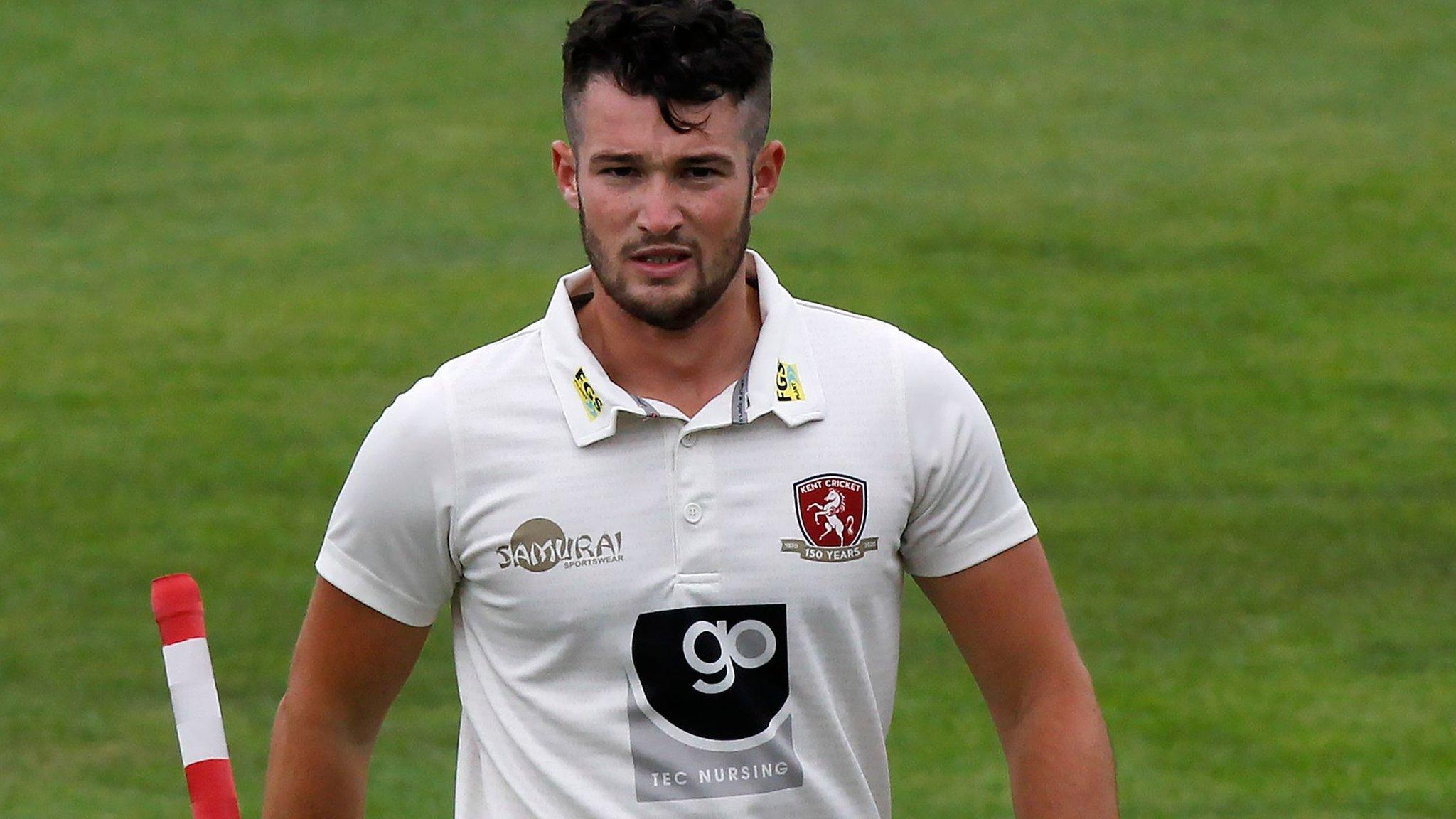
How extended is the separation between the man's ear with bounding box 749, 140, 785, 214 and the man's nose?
174 mm

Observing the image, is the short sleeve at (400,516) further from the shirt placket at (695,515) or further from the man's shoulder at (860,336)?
the man's shoulder at (860,336)

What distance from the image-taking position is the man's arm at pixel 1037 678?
373 cm

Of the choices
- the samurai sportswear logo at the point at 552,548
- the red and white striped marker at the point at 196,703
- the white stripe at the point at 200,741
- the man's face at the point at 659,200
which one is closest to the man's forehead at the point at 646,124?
the man's face at the point at 659,200

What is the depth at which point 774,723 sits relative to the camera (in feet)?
11.9

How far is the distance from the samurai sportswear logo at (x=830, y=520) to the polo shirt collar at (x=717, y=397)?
0.11m

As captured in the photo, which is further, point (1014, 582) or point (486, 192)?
point (486, 192)

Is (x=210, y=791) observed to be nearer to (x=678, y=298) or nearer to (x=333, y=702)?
(x=333, y=702)

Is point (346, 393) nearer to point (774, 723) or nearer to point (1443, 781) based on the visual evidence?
point (1443, 781)

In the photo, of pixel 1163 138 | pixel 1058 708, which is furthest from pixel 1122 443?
pixel 1058 708

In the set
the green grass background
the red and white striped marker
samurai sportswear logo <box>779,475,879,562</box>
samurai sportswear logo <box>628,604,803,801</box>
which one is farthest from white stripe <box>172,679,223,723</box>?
the green grass background

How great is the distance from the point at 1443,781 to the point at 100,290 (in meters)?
10.6

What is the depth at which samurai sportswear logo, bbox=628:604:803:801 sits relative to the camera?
3.58m

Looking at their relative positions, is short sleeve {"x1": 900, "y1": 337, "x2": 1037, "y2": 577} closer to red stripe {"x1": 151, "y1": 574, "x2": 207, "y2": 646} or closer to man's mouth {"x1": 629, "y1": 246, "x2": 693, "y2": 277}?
man's mouth {"x1": 629, "y1": 246, "x2": 693, "y2": 277}

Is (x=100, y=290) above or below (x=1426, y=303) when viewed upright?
above
